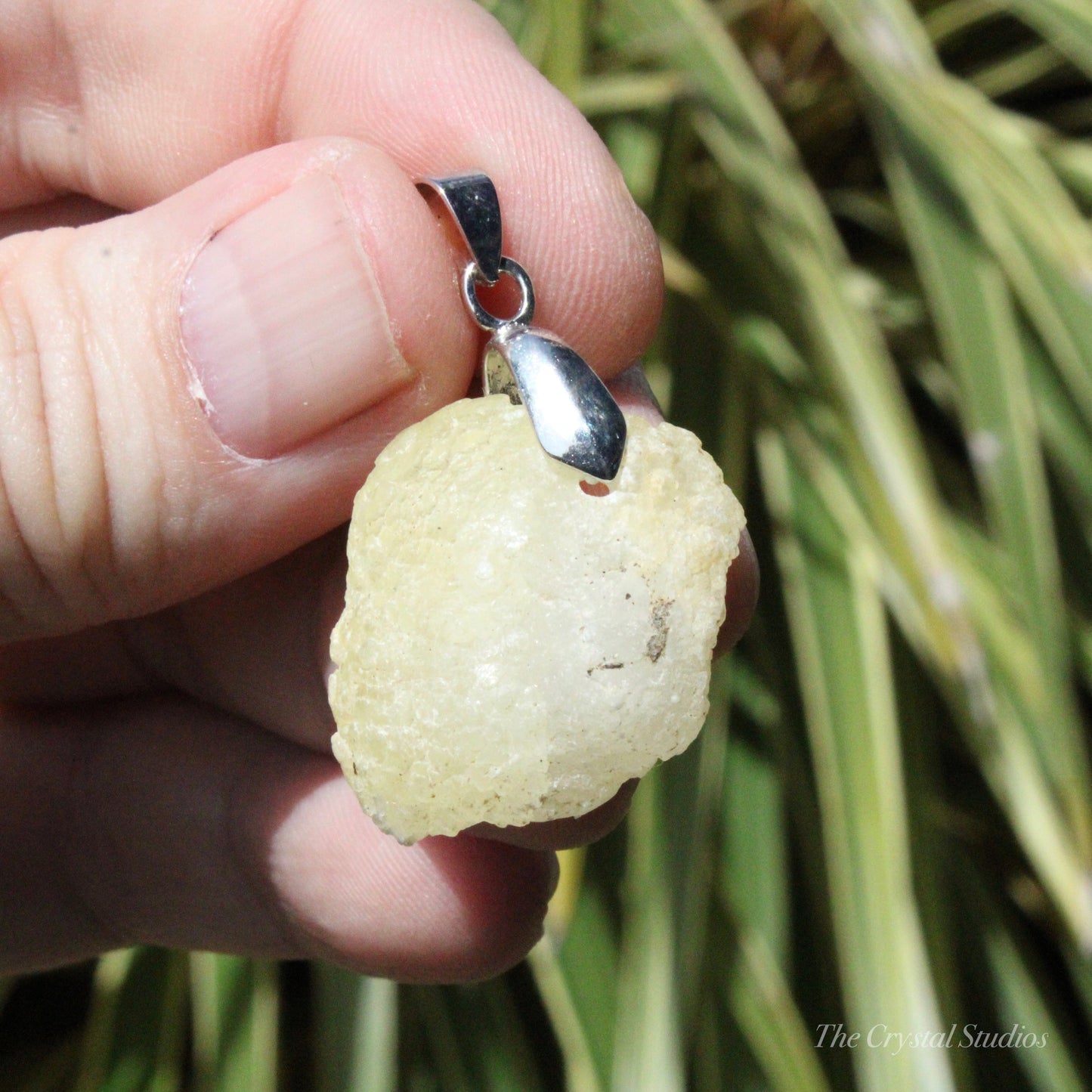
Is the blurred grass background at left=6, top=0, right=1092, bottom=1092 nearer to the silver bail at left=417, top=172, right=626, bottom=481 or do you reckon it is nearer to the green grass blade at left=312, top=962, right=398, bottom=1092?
the green grass blade at left=312, top=962, right=398, bottom=1092

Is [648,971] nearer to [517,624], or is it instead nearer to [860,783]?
[860,783]

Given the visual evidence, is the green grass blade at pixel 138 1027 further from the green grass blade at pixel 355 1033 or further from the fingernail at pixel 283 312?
the fingernail at pixel 283 312

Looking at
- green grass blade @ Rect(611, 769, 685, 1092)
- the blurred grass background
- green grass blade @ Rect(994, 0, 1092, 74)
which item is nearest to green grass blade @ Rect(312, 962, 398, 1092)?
the blurred grass background

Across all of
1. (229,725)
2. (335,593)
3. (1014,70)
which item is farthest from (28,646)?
(1014,70)

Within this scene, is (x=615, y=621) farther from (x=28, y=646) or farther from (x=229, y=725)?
(x=28, y=646)

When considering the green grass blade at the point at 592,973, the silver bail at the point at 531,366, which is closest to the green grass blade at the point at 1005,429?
the green grass blade at the point at 592,973

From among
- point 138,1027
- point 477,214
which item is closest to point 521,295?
point 477,214
